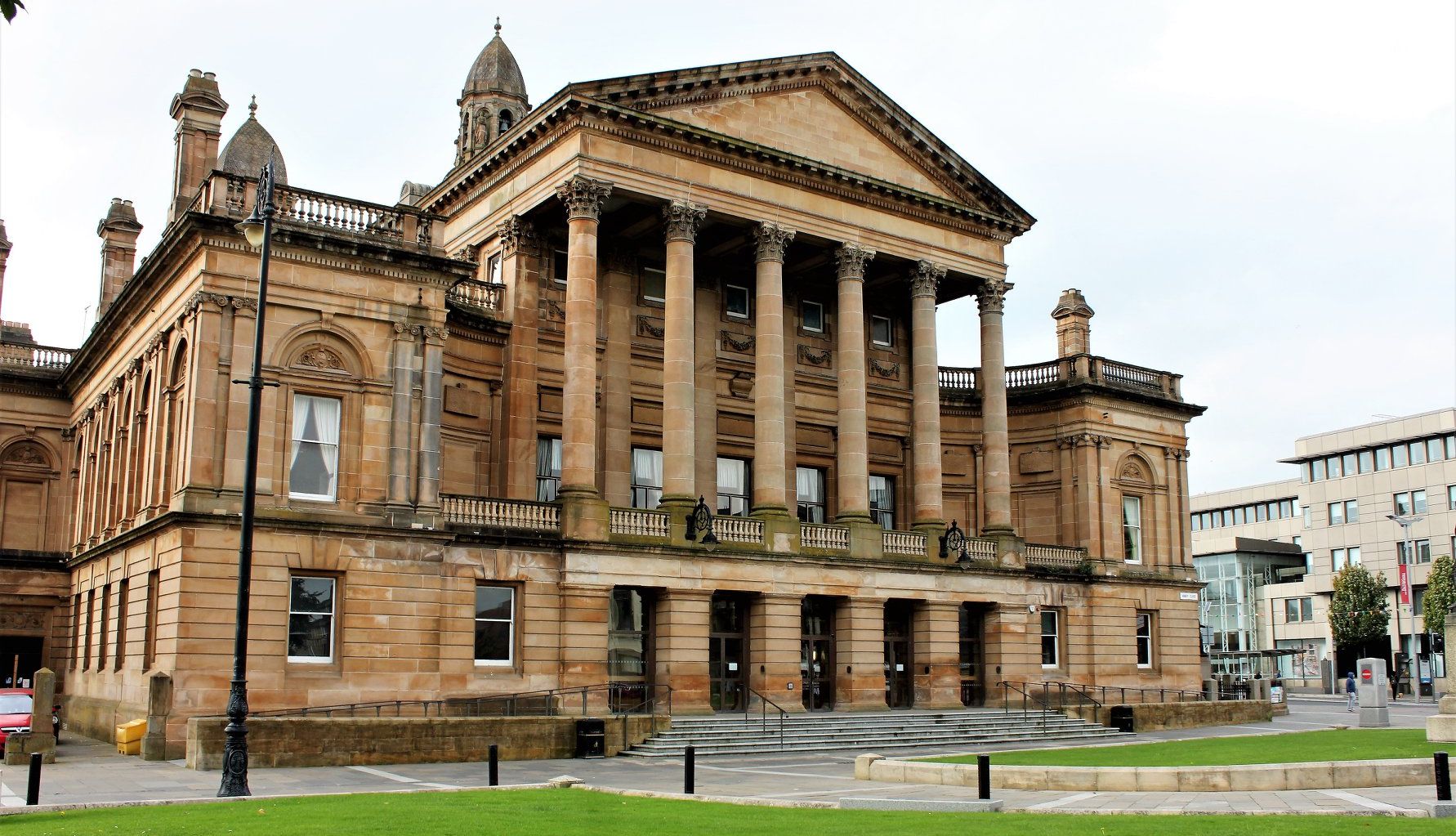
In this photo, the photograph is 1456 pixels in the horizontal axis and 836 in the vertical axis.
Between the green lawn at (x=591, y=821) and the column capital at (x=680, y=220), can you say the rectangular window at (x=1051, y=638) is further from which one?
the green lawn at (x=591, y=821)

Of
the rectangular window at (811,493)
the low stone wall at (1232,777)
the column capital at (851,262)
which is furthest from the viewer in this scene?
the rectangular window at (811,493)

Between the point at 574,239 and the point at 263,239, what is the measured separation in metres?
15.7

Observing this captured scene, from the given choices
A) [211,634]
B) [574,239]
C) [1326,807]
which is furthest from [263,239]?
[1326,807]

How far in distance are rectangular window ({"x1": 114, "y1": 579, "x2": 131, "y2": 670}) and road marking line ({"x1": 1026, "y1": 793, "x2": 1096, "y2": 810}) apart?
2651cm

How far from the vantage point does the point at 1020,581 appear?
45.2 m

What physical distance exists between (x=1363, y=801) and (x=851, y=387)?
25.2 m

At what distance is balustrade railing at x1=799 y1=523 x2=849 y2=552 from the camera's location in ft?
133

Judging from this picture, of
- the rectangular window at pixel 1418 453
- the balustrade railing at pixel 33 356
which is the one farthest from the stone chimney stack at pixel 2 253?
the rectangular window at pixel 1418 453

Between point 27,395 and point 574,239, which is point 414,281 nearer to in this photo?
point 574,239

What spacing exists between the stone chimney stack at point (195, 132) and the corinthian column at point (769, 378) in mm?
16164

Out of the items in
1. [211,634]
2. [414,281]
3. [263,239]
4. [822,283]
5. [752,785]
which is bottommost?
[752,785]

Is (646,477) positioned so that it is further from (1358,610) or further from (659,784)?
(1358,610)

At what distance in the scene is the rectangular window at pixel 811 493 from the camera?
151ft

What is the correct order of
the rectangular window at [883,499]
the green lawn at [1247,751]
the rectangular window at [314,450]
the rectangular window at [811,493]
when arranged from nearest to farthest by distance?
the green lawn at [1247,751]
the rectangular window at [314,450]
the rectangular window at [811,493]
the rectangular window at [883,499]
